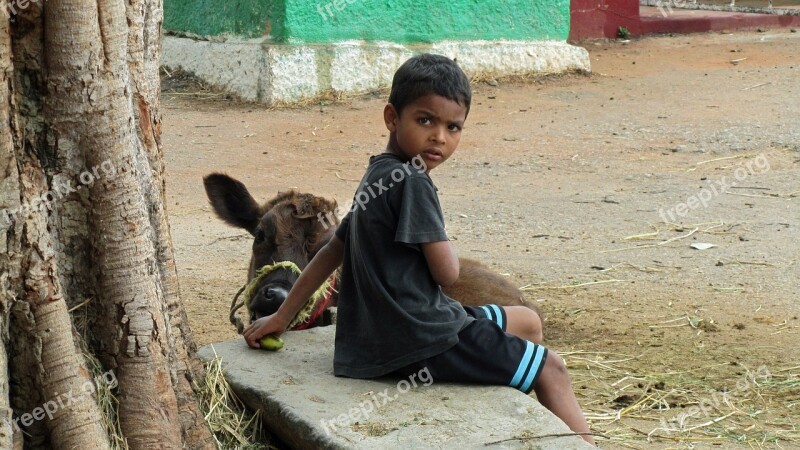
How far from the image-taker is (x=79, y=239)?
3.62 m

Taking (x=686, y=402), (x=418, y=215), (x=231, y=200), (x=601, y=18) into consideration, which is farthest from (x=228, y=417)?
(x=601, y=18)

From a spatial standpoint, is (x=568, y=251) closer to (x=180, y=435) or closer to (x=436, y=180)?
(x=436, y=180)

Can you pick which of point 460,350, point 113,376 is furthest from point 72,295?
point 460,350

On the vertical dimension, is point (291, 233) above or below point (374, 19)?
below

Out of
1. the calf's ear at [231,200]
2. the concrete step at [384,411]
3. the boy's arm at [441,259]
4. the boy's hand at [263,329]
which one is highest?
the boy's arm at [441,259]

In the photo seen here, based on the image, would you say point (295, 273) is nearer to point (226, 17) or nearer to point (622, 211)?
point (622, 211)

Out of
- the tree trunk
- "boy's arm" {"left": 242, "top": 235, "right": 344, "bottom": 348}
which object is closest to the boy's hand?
"boy's arm" {"left": 242, "top": 235, "right": 344, "bottom": 348}

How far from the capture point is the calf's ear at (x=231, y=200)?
245 inches

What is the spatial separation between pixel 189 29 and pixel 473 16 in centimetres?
427

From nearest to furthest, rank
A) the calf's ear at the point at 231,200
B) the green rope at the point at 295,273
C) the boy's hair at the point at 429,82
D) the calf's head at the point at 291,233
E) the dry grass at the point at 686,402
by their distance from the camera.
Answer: the boy's hair at the point at 429,82 → the dry grass at the point at 686,402 → the green rope at the point at 295,273 → the calf's head at the point at 291,233 → the calf's ear at the point at 231,200

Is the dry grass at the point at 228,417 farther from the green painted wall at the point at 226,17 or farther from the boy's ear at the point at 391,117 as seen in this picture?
the green painted wall at the point at 226,17

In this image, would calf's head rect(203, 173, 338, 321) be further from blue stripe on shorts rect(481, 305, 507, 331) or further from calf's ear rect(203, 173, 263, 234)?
blue stripe on shorts rect(481, 305, 507, 331)

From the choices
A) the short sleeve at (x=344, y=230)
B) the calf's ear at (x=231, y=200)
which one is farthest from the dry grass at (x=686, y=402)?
the calf's ear at (x=231, y=200)

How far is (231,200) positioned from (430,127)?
2.47 meters
